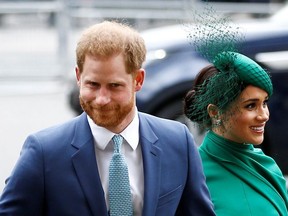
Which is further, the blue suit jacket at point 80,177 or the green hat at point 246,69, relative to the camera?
the green hat at point 246,69

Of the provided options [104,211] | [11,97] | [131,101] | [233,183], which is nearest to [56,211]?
[104,211]

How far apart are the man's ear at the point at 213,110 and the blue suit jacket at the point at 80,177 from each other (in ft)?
1.59

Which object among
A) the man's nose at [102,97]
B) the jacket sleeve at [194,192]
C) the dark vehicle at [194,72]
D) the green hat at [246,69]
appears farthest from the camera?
the dark vehicle at [194,72]

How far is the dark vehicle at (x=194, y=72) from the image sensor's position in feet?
26.0

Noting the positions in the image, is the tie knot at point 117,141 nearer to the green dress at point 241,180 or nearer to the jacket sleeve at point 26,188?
the jacket sleeve at point 26,188

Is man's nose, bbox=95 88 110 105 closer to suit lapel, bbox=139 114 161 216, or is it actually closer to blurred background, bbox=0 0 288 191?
suit lapel, bbox=139 114 161 216

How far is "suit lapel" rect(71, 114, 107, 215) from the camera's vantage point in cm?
297

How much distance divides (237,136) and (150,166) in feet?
2.27

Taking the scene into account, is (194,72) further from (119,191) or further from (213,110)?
(119,191)

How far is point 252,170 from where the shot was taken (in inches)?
143

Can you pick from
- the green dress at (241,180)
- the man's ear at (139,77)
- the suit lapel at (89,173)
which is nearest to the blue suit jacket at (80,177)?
the suit lapel at (89,173)

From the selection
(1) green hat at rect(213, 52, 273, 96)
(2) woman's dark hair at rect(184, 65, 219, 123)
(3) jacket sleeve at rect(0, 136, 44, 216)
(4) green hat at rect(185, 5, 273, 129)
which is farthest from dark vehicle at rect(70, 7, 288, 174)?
(3) jacket sleeve at rect(0, 136, 44, 216)

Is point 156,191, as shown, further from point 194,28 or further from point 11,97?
A: point 11,97

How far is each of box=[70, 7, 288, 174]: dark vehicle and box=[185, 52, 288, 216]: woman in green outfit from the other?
4.18 metres
